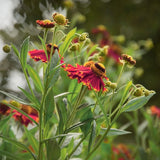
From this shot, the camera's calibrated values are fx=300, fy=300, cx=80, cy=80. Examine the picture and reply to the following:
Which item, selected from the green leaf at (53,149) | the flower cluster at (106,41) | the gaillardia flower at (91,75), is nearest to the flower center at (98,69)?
the gaillardia flower at (91,75)

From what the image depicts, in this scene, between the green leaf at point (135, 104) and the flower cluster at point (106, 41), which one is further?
the flower cluster at point (106, 41)

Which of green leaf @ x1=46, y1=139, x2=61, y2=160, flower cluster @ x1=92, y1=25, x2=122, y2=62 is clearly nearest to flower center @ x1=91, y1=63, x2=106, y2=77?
green leaf @ x1=46, y1=139, x2=61, y2=160

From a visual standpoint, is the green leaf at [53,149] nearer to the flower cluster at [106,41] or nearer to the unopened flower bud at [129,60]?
the unopened flower bud at [129,60]

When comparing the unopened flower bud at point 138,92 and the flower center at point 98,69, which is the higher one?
the flower center at point 98,69

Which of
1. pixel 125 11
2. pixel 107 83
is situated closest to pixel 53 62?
pixel 107 83

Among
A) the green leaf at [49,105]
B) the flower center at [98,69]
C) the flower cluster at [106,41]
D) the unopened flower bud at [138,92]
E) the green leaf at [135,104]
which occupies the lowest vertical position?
the flower cluster at [106,41]

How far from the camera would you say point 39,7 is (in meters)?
0.49

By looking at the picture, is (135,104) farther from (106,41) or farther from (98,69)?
(106,41)

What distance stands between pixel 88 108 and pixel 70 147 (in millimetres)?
63

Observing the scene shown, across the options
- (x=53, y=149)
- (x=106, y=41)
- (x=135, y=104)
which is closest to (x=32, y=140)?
(x=53, y=149)

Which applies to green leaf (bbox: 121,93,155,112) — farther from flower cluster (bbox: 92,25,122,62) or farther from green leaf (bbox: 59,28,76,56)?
flower cluster (bbox: 92,25,122,62)

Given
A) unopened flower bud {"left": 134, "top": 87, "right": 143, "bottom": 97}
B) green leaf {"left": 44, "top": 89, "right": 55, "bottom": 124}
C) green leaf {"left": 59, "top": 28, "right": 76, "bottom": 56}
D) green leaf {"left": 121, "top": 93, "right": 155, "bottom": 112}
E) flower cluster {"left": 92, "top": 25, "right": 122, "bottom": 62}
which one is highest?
green leaf {"left": 59, "top": 28, "right": 76, "bottom": 56}

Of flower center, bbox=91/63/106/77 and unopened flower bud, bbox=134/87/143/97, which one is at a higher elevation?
flower center, bbox=91/63/106/77

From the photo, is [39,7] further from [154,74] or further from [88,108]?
[154,74]
